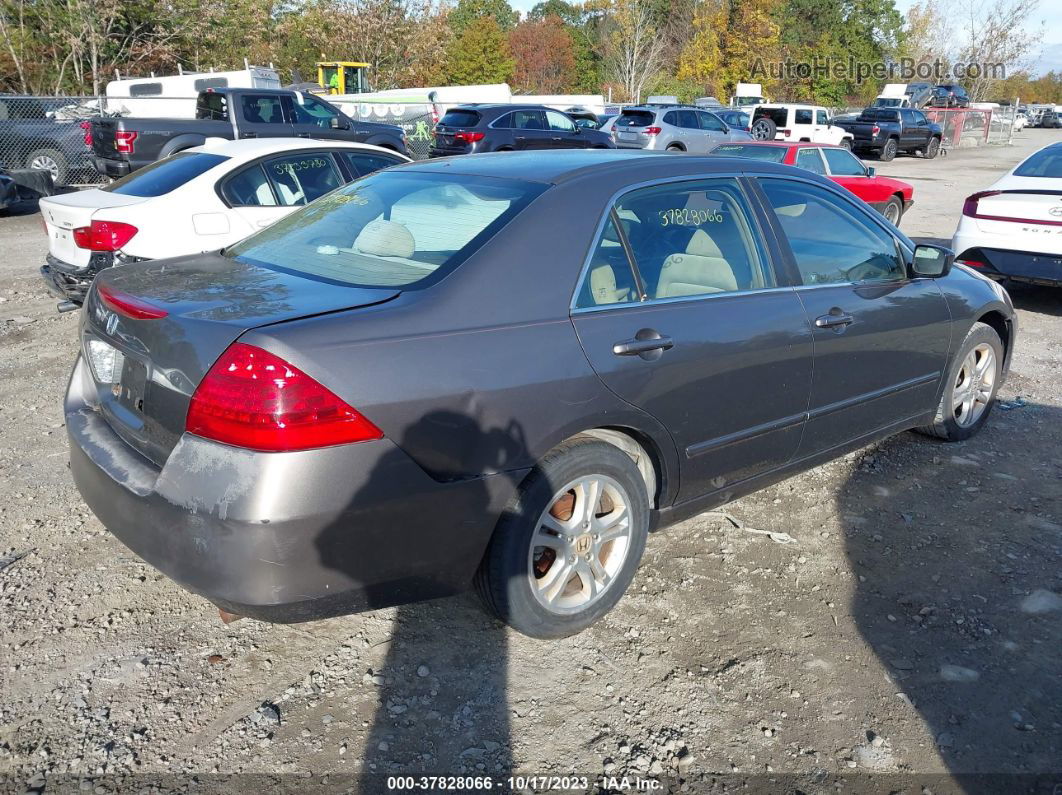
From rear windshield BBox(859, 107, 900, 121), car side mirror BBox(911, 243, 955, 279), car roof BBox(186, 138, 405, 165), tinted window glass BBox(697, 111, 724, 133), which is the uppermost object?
rear windshield BBox(859, 107, 900, 121)

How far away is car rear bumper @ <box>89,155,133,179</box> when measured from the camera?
1410cm

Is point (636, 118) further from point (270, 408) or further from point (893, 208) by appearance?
point (270, 408)

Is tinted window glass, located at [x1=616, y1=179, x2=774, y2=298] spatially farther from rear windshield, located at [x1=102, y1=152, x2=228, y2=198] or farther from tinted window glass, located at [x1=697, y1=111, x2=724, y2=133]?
tinted window glass, located at [x1=697, y1=111, x2=724, y2=133]

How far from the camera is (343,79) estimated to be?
35219 mm

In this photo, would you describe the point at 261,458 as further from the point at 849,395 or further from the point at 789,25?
the point at 789,25

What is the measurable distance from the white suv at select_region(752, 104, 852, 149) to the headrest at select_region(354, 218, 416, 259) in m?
26.0

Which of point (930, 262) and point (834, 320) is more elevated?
point (930, 262)

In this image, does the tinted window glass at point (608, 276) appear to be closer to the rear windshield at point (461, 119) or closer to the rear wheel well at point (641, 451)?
the rear wheel well at point (641, 451)

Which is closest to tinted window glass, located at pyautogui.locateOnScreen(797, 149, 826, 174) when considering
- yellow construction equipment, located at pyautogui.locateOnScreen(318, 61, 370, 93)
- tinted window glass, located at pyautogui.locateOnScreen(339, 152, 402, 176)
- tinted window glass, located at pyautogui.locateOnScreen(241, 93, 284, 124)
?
tinted window glass, located at pyautogui.locateOnScreen(339, 152, 402, 176)

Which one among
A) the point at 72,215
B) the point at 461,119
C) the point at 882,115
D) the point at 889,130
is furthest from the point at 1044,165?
the point at 882,115

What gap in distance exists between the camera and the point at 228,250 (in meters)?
3.63

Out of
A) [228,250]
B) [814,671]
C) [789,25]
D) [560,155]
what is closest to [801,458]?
[814,671]

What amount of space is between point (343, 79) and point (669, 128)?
57.7 feet

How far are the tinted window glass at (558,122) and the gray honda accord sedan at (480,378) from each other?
53.9ft
